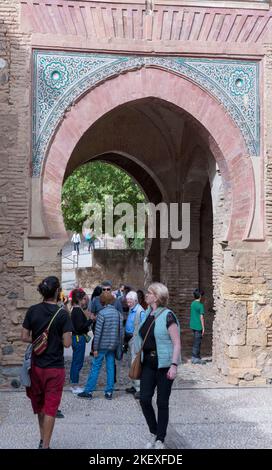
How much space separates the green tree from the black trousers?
14638mm

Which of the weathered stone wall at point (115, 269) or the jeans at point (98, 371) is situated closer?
the jeans at point (98, 371)

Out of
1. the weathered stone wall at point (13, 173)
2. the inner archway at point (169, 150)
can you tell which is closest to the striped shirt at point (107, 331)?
the weathered stone wall at point (13, 173)

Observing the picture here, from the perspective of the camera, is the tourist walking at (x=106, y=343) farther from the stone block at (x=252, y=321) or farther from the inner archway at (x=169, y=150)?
the stone block at (x=252, y=321)

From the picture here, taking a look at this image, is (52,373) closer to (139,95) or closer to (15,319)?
(15,319)

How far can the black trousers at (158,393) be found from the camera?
16.0 feet

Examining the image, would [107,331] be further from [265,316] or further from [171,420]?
[265,316]

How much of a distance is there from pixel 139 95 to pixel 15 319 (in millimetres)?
3162

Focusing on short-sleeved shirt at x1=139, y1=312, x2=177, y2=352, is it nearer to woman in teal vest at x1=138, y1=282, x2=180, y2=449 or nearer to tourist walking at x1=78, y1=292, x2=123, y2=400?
woman in teal vest at x1=138, y1=282, x2=180, y2=449

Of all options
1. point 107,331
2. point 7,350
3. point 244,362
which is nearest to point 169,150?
point 244,362

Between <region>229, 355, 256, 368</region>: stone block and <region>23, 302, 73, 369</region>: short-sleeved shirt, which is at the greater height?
<region>23, 302, 73, 369</region>: short-sleeved shirt

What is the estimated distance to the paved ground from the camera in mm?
5391

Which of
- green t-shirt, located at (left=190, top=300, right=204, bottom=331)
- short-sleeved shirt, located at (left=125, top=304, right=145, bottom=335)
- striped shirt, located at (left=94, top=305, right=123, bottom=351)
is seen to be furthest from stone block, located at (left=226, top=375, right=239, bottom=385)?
striped shirt, located at (left=94, top=305, right=123, bottom=351)

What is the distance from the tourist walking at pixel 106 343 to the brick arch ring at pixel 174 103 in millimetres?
1434

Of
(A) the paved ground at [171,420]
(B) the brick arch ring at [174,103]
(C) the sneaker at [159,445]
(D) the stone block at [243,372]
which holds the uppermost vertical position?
(B) the brick arch ring at [174,103]
